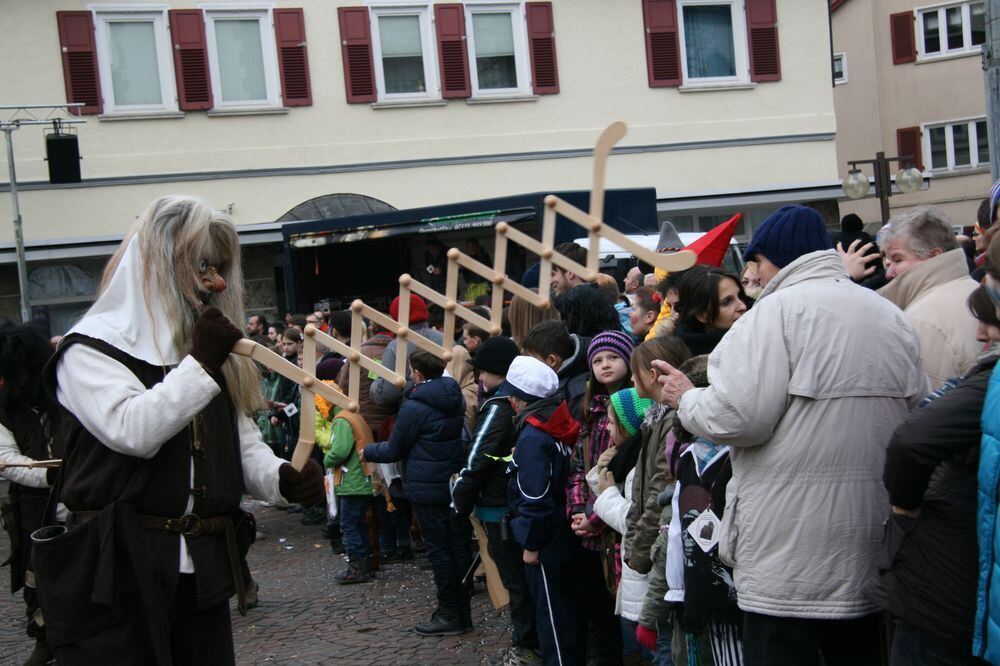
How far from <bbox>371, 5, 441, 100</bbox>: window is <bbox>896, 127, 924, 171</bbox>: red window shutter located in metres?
18.2

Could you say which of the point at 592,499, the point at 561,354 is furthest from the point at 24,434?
the point at 592,499

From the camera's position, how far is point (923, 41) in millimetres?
32969

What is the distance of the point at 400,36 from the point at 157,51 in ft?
13.3

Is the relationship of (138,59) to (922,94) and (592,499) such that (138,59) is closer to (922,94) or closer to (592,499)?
(592,499)

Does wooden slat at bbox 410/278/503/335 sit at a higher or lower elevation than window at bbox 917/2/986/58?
lower

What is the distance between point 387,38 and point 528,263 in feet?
26.8

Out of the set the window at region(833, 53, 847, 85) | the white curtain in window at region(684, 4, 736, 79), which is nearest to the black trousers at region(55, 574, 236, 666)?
the white curtain in window at region(684, 4, 736, 79)

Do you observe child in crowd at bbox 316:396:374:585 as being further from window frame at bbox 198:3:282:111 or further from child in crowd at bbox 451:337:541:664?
window frame at bbox 198:3:282:111

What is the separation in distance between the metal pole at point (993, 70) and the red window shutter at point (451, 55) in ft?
40.9

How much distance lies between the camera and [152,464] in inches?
131

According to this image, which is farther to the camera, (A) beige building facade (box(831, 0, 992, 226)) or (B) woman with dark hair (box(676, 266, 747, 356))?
(A) beige building facade (box(831, 0, 992, 226))

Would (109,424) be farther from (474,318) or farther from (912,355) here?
(912,355)

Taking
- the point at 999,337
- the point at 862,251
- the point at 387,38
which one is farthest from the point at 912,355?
the point at 387,38

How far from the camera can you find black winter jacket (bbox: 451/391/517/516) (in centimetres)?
625
